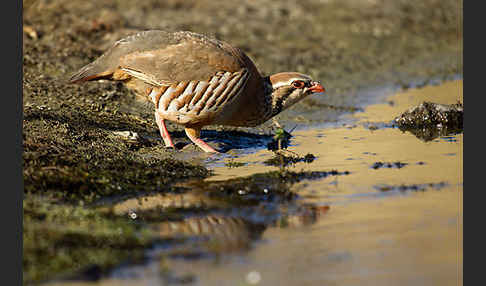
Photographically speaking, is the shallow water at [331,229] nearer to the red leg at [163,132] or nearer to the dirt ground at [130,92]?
the dirt ground at [130,92]

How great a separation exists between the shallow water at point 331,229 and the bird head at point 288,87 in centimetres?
91

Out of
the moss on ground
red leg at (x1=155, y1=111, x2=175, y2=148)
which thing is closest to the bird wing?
red leg at (x1=155, y1=111, x2=175, y2=148)

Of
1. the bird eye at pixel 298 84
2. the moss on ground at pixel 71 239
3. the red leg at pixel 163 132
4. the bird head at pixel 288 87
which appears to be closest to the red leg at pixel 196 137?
the red leg at pixel 163 132

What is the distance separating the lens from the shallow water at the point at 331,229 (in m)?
4.47

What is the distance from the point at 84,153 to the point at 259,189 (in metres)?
2.02

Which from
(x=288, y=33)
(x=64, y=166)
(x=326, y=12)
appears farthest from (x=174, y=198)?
(x=326, y=12)

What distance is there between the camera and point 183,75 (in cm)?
780

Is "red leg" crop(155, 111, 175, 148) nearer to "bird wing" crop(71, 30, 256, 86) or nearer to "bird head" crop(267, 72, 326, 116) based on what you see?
"bird wing" crop(71, 30, 256, 86)

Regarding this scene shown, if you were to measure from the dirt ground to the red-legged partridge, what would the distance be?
22.5 inches

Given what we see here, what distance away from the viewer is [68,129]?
26.2 ft

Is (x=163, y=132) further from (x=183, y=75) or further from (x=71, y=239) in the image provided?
(x=71, y=239)

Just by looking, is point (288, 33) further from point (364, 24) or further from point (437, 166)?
point (437, 166)

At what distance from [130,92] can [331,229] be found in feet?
19.2

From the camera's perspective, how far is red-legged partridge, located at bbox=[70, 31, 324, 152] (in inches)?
307
